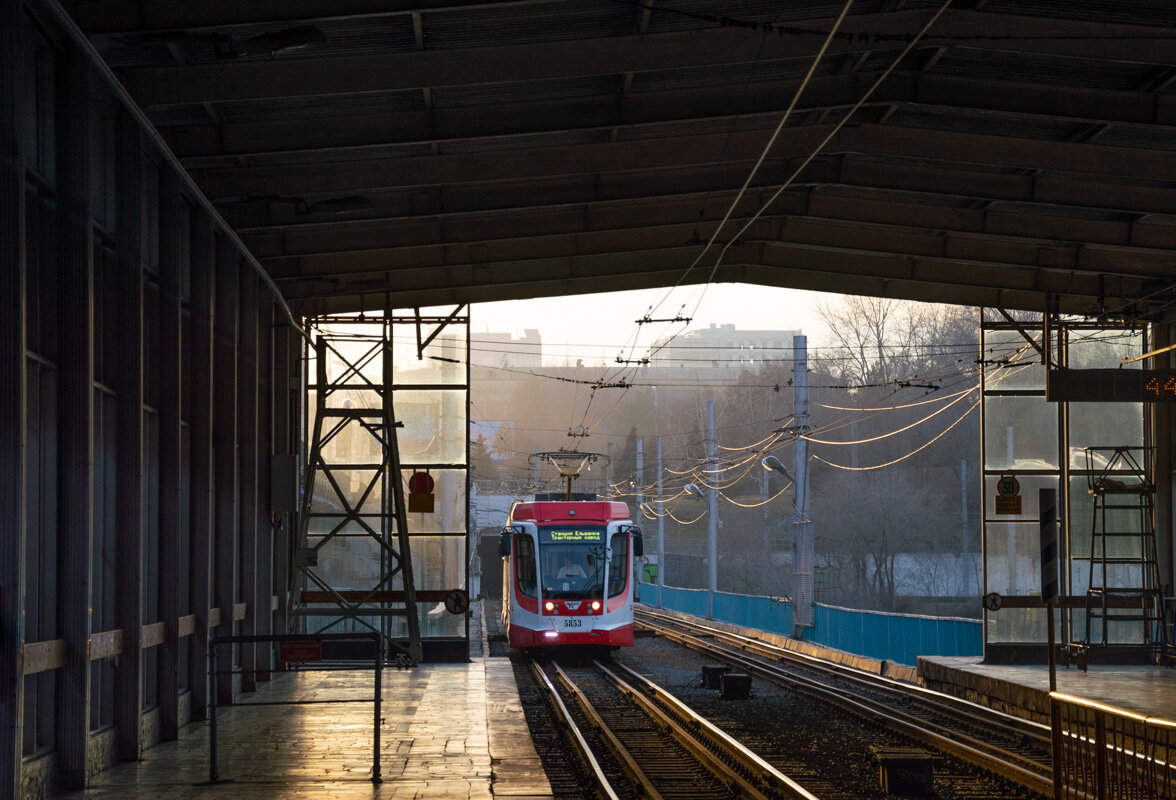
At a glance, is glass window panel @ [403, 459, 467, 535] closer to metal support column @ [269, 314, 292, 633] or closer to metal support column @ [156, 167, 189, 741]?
metal support column @ [269, 314, 292, 633]

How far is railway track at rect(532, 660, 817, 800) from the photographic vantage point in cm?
1172

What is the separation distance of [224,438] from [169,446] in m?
3.00

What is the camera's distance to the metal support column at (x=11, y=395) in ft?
28.1

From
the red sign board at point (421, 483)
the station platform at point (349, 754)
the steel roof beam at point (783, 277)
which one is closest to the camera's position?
the station platform at point (349, 754)

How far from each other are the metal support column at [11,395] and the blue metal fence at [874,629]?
1859cm

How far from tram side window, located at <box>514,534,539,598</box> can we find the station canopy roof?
500 cm

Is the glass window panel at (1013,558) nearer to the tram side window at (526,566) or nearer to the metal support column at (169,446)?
the tram side window at (526,566)

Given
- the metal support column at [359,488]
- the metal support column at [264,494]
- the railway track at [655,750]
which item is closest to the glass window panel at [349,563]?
the metal support column at [359,488]

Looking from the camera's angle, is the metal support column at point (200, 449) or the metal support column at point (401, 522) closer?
the metal support column at point (200, 449)

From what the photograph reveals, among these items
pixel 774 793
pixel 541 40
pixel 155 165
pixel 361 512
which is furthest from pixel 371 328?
Result: pixel 774 793

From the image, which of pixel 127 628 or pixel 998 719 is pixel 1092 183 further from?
pixel 127 628

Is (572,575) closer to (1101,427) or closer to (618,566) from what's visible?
(618,566)

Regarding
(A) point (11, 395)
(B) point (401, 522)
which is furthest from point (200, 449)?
(B) point (401, 522)

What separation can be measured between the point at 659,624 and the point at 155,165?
3080 cm
